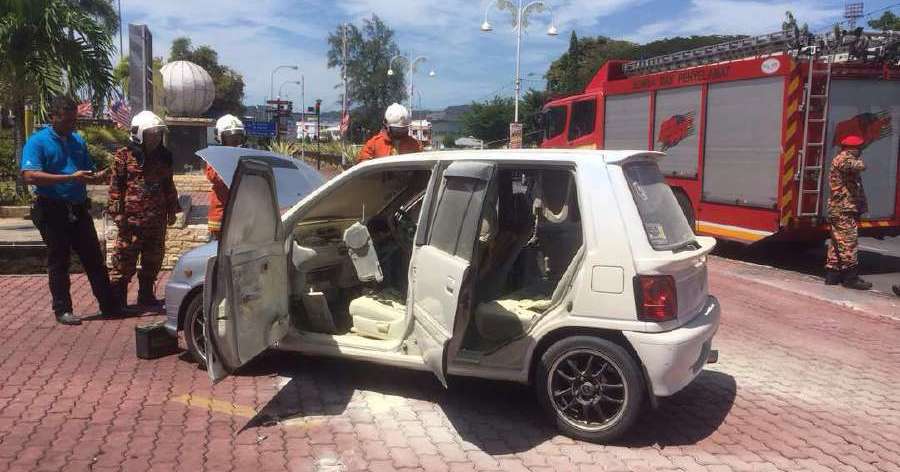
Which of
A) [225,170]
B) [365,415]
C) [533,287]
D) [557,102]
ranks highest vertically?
[557,102]

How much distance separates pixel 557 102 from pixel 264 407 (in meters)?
12.8

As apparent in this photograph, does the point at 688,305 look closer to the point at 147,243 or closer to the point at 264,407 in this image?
the point at 264,407

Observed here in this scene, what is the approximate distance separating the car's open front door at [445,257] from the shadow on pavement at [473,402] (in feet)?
1.99

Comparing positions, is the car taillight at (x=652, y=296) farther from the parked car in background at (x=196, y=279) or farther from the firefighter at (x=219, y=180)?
the firefighter at (x=219, y=180)

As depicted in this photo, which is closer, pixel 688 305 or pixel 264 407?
pixel 688 305

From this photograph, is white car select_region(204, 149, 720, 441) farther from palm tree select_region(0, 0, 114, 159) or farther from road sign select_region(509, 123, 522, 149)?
road sign select_region(509, 123, 522, 149)

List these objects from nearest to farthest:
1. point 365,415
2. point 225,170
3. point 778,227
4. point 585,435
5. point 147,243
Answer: point 585,435
point 365,415
point 225,170
point 147,243
point 778,227

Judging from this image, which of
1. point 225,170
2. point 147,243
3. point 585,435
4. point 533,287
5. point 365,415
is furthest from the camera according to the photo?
point 147,243

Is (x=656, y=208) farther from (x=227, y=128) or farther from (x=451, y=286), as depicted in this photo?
(x=227, y=128)

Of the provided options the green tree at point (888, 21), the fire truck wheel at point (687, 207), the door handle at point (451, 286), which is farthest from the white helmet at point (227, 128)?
the green tree at point (888, 21)

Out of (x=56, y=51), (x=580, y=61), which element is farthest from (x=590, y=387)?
(x=580, y=61)

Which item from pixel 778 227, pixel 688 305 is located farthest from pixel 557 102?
pixel 688 305

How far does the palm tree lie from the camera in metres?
11.5

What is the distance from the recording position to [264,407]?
4.55 metres
